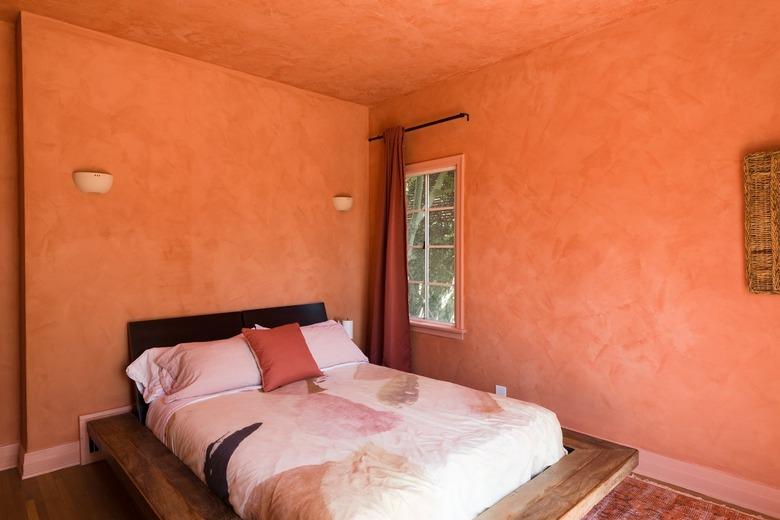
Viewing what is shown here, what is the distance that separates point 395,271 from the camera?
3.96 metres

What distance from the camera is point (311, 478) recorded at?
1755 mm

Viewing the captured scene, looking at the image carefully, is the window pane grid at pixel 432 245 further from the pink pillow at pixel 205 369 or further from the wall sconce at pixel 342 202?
the pink pillow at pixel 205 369

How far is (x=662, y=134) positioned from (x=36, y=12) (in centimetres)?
362

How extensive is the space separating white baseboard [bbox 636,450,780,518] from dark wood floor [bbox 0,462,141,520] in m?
2.78

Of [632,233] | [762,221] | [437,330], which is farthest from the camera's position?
[437,330]

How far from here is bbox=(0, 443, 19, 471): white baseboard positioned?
2.83 meters

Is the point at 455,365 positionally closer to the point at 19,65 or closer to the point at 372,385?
the point at 372,385

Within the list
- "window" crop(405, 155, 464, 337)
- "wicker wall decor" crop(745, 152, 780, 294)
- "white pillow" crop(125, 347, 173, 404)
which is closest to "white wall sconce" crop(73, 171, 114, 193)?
"white pillow" crop(125, 347, 173, 404)

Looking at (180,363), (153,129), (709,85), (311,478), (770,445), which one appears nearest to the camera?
(311,478)

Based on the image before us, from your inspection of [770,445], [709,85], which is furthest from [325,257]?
[770,445]

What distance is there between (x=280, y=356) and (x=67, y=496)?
1314 mm

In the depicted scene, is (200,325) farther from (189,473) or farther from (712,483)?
(712,483)

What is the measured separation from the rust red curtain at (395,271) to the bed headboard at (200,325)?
59cm

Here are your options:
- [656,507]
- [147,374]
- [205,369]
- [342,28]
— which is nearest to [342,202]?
[342,28]
